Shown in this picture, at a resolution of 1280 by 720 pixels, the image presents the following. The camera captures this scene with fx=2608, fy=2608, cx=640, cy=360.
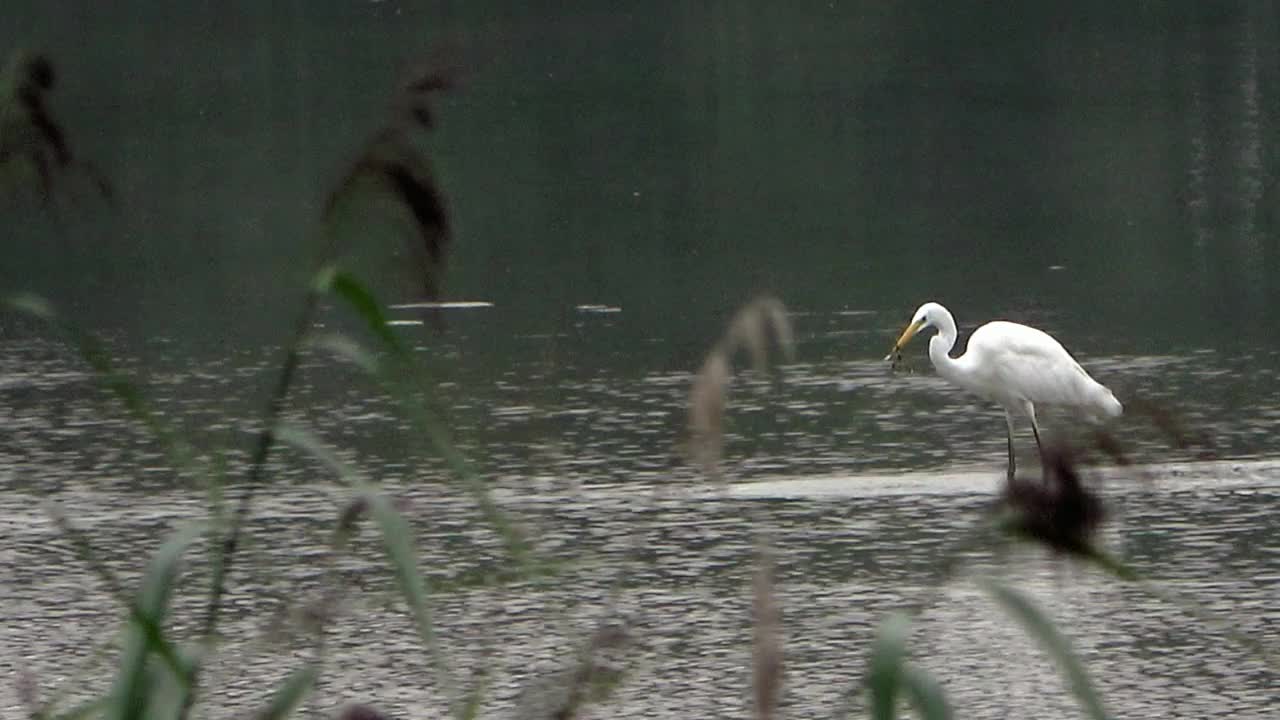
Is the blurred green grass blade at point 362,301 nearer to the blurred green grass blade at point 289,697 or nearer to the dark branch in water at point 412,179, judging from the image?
the dark branch in water at point 412,179

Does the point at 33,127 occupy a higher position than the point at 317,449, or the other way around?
the point at 33,127

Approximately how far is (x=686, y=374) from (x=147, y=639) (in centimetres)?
1040

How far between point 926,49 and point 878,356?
23.8 m

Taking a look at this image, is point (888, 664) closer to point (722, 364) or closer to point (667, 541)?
point (722, 364)

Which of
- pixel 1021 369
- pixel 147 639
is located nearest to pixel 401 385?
pixel 147 639

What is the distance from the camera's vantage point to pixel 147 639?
105 inches

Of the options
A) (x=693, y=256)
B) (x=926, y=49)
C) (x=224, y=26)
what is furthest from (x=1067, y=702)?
(x=224, y=26)

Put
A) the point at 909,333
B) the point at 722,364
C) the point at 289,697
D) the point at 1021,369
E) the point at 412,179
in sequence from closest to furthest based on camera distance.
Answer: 1. the point at 722,364
2. the point at 412,179
3. the point at 289,697
4. the point at 1021,369
5. the point at 909,333

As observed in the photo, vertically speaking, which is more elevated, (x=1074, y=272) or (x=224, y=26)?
(x=224, y=26)

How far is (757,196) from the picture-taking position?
21.5 meters

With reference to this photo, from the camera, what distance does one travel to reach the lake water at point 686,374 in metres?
7.75

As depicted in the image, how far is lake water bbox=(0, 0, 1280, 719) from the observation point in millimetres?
7754

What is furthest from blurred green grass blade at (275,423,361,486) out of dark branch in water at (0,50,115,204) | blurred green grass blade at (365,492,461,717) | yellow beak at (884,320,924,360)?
yellow beak at (884,320,924,360)

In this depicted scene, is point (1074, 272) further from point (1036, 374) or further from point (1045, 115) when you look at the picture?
point (1045, 115)
